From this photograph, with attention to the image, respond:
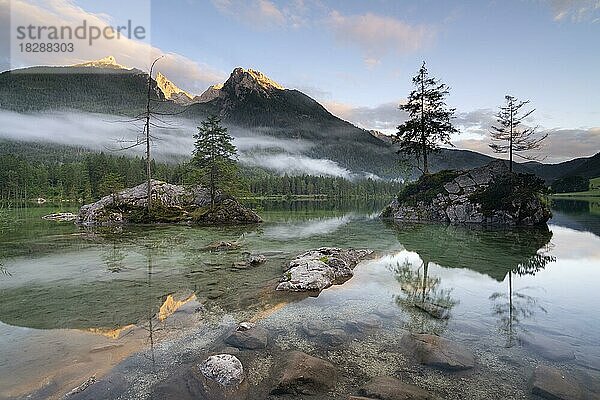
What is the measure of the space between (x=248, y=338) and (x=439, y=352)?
4.38 meters

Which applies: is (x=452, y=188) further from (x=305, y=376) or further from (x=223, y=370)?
(x=223, y=370)

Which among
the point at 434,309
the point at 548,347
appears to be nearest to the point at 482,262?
the point at 434,309

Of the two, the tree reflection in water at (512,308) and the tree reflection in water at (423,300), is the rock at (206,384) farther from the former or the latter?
the tree reflection in water at (512,308)

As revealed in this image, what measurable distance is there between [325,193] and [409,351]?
607 feet

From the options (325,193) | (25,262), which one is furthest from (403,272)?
(325,193)

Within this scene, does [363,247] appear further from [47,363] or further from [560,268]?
[47,363]

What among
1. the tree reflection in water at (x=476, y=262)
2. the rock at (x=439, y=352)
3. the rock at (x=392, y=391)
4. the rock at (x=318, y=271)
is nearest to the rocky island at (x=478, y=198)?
the tree reflection in water at (x=476, y=262)

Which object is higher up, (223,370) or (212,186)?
(212,186)

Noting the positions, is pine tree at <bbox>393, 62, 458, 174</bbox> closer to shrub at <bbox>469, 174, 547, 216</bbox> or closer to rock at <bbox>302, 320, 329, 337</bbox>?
shrub at <bbox>469, 174, 547, 216</bbox>

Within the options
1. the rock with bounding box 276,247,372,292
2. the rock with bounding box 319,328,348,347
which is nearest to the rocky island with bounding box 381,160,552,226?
the rock with bounding box 276,247,372,292

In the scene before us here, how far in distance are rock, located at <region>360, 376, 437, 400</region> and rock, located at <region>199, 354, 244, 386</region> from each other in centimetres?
232

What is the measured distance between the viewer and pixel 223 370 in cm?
640

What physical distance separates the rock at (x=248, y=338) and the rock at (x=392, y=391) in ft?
9.43

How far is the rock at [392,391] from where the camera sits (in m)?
5.79
